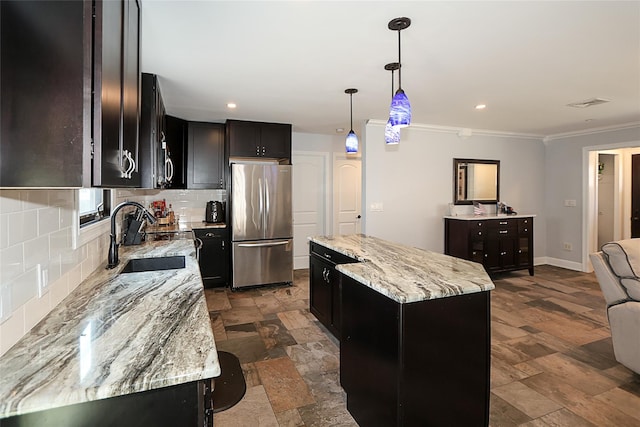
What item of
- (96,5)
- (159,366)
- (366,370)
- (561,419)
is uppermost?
(96,5)

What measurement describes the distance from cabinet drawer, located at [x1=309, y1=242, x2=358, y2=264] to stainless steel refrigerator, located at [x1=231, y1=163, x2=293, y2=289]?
1.44 metres

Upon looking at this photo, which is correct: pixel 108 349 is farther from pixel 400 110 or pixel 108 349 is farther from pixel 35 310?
pixel 400 110

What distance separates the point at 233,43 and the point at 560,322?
3934 mm

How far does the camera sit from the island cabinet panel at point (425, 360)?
5.15ft

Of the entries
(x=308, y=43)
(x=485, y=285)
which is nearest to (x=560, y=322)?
(x=485, y=285)

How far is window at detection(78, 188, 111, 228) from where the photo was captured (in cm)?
195

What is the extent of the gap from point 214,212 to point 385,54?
3349 mm

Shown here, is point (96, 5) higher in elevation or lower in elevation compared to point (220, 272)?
higher

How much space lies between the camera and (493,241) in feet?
16.4

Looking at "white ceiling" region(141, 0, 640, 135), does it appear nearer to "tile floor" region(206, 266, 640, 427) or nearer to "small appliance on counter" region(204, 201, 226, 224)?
"small appliance on counter" region(204, 201, 226, 224)

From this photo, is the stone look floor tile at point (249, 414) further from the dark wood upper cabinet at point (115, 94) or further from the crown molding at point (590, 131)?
the crown molding at point (590, 131)

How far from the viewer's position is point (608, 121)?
4.77 m

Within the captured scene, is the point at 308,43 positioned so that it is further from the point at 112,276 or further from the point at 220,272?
the point at 220,272

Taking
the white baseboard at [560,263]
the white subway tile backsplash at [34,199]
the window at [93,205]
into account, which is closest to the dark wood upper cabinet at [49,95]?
the white subway tile backsplash at [34,199]
